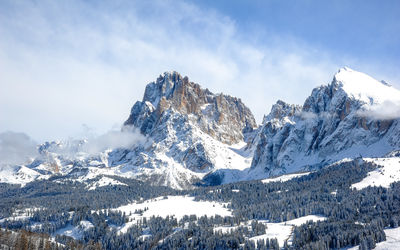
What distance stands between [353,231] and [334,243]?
13.8m

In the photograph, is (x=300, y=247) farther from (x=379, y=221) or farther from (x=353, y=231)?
(x=379, y=221)

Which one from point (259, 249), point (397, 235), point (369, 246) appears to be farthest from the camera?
point (259, 249)

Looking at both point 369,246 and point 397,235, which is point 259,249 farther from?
point 397,235

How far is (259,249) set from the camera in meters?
195

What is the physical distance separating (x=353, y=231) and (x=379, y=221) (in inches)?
836

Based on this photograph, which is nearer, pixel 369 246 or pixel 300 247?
pixel 369 246

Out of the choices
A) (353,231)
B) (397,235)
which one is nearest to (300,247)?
(353,231)

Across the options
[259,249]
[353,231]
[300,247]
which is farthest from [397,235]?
[259,249]

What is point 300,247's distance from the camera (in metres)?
186

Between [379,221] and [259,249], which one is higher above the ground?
[379,221]

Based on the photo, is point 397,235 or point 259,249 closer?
point 397,235

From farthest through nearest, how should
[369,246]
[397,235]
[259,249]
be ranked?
[259,249], [397,235], [369,246]

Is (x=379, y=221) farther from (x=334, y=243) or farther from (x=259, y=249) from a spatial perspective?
(x=259, y=249)

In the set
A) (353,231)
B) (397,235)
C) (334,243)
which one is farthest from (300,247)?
(397,235)
